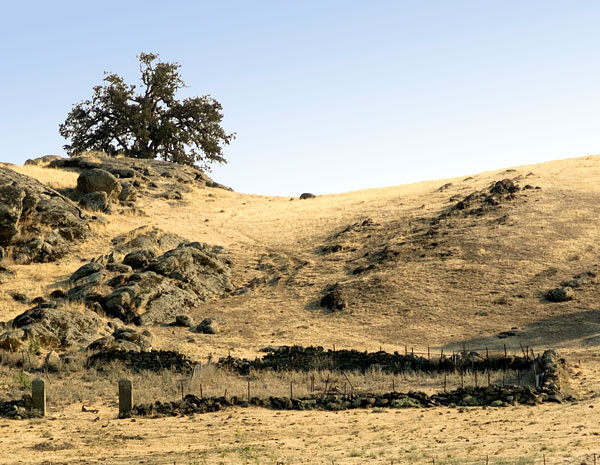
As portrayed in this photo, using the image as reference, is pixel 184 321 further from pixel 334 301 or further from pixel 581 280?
pixel 581 280

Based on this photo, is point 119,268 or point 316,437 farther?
point 119,268

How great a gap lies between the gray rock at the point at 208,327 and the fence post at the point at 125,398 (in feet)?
45.4

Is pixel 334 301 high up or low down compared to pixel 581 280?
down

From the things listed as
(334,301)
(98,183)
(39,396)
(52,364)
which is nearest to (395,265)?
(334,301)

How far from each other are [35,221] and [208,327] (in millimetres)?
14696

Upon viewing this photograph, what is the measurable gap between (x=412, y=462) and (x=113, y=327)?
2058cm

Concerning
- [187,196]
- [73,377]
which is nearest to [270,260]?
[187,196]

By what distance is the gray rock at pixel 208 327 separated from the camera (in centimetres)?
3434

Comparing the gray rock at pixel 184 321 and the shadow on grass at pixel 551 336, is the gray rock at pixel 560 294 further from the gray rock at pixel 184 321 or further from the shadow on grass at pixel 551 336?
the gray rock at pixel 184 321

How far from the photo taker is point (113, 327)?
3297 cm

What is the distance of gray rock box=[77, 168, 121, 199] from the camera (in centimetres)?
5178

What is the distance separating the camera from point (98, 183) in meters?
51.9

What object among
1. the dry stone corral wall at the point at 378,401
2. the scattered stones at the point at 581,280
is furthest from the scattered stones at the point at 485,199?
the dry stone corral wall at the point at 378,401

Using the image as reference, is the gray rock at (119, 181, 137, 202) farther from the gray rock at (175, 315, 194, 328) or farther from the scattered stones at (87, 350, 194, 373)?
the scattered stones at (87, 350, 194, 373)
